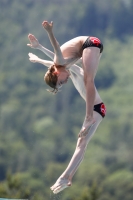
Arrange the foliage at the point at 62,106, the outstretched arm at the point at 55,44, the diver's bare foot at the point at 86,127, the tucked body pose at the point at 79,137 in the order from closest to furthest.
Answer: the outstretched arm at the point at 55,44 < the diver's bare foot at the point at 86,127 < the tucked body pose at the point at 79,137 < the foliage at the point at 62,106

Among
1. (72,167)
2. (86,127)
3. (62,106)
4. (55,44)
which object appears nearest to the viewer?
(55,44)

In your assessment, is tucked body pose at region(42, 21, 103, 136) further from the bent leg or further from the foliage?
the foliage

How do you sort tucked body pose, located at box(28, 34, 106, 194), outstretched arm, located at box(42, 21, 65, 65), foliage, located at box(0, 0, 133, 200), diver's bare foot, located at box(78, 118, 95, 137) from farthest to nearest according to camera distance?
foliage, located at box(0, 0, 133, 200) < tucked body pose, located at box(28, 34, 106, 194) < diver's bare foot, located at box(78, 118, 95, 137) < outstretched arm, located at box(42, 21, 65, 65)

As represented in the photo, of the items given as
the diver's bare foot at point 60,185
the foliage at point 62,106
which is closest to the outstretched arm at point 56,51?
the diver's bare foot at point 60,185

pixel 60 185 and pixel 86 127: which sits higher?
pixel 86 127

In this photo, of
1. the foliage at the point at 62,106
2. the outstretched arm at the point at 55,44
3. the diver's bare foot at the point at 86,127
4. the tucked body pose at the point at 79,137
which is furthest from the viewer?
the foliage at the point at 62,106

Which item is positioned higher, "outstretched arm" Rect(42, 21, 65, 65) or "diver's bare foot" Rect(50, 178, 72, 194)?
"outstretched arm" Rect(42, 21, 65, 65)

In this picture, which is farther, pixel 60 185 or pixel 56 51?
pixel 60 185

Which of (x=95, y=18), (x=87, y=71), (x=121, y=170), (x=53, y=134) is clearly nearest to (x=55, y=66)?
(x=87, y=71)

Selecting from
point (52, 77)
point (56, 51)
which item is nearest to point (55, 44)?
point (56, 51)

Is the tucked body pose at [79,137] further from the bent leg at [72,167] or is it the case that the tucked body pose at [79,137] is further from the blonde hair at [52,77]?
the blonde hair at [52,77]

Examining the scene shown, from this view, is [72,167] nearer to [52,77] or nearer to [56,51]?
[52,77]

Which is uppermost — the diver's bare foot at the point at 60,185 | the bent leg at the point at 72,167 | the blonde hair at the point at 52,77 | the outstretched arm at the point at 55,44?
the outstretched arm at the point at 55,44

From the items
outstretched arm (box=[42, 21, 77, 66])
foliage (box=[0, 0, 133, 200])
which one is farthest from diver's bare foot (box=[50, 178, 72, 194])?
foliage (box=[0, 0, 133, 200])
